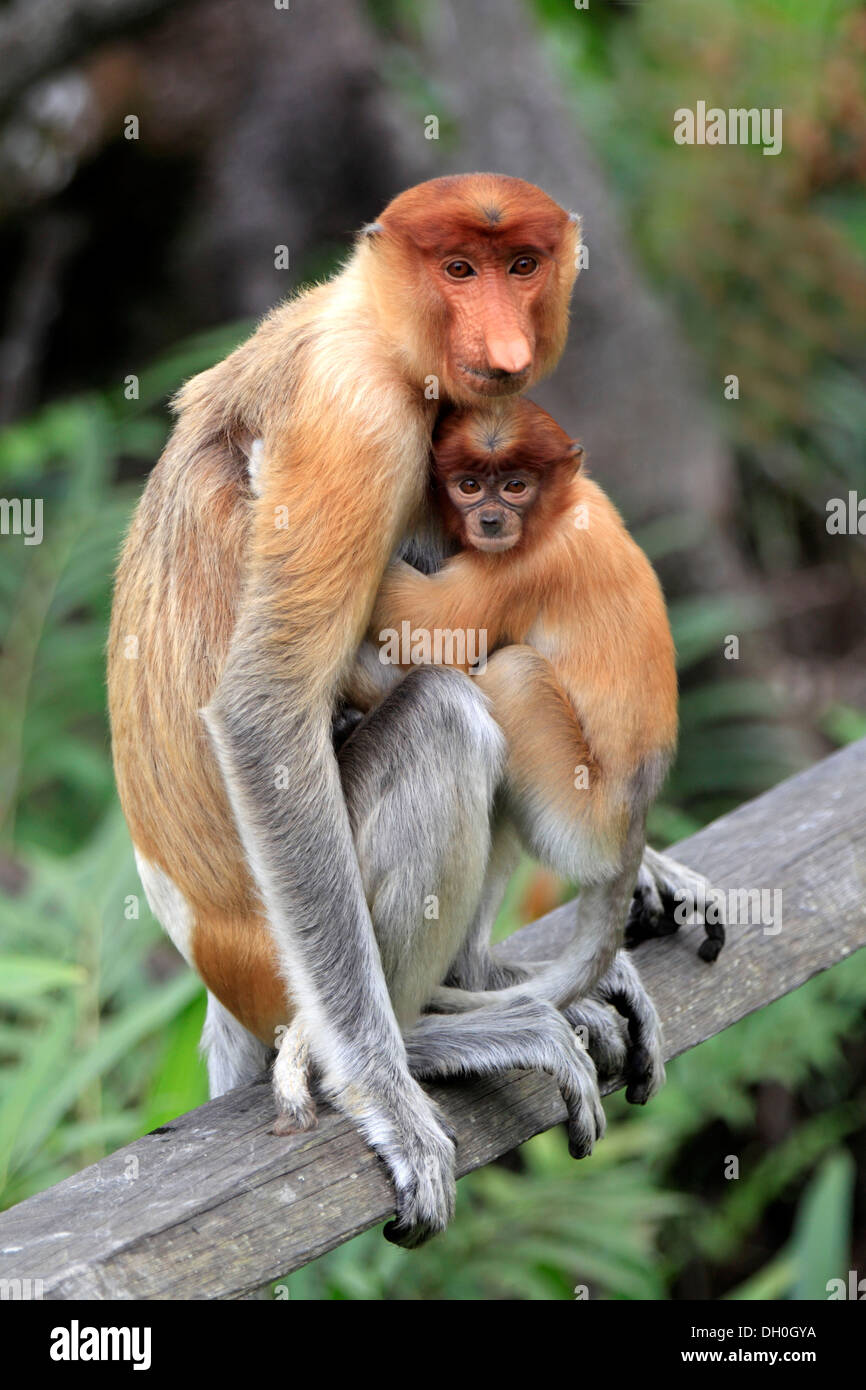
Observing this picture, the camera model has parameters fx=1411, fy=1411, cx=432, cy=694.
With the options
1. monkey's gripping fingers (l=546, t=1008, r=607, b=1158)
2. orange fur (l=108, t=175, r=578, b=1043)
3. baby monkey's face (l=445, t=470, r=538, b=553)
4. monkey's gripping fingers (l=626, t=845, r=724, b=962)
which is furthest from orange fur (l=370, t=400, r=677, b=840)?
monkey's gripping fingers (l=626, t=845, r=724, b=962)

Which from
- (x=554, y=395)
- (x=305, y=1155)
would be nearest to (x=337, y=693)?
(x=305, y=1155)

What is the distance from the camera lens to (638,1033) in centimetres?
282

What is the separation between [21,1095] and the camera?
313 centimetres

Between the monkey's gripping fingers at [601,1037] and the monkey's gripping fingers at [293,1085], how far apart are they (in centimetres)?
58

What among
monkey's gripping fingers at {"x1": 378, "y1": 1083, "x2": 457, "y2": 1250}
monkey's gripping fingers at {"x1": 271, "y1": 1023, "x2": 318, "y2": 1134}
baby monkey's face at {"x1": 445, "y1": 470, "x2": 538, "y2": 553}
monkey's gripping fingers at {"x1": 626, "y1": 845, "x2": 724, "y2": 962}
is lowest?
monkey's gripping fingers at {"x1": 378, "y1": 1083, "x2": 457, "y2": 1250}

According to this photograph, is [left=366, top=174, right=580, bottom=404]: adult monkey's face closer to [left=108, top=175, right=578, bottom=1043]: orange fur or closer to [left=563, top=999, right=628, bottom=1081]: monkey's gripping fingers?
[left=108, top=175, right=578, bottom=1043]: orange fur

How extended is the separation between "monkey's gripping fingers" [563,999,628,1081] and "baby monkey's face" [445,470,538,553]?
0.94 metres

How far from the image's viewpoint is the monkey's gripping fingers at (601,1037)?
111 inches

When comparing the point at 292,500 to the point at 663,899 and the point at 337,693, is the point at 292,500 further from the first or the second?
the point at 663,899

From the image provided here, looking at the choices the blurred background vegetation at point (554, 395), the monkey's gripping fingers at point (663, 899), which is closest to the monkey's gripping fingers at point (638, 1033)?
the monkey's gripping fingers at point (663, 899)

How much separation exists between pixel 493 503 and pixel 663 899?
42.2 inches

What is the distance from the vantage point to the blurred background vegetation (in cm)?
430

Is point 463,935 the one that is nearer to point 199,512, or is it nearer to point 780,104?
point 199,512

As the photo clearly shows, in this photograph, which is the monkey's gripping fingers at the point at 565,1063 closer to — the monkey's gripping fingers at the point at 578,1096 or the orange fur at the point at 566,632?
the monkey's gripping fingers at the point at 578,1096
